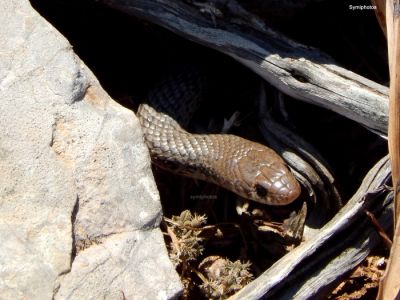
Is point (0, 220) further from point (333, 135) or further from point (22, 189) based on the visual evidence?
point (333, 135)

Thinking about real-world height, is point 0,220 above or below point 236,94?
below

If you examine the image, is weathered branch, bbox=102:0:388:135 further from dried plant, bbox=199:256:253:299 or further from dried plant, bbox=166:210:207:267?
dried plant, bbox=199:256:253:299

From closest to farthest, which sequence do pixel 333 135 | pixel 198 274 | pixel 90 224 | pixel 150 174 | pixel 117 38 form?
pixel 90 224 < pixel 150 174 < pixel 198 274 < pixel 333 135 < pixel 117 38

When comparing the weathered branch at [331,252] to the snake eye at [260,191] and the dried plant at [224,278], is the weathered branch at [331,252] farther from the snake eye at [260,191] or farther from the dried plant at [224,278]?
the snake eye at [260,191]

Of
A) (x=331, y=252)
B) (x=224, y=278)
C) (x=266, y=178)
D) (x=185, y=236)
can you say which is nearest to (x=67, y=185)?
(x=185, y=236)

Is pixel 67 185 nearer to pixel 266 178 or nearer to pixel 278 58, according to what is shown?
pixel 278 58

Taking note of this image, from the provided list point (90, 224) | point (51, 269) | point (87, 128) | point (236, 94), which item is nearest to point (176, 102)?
point (236, 94)
